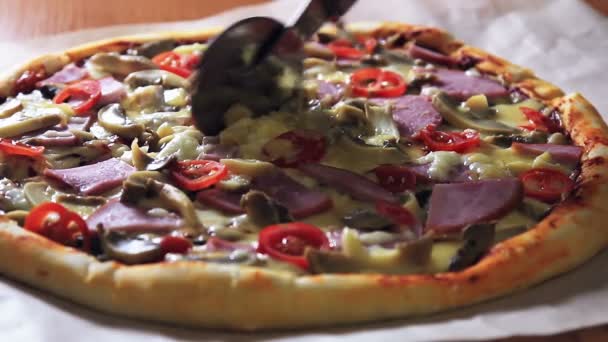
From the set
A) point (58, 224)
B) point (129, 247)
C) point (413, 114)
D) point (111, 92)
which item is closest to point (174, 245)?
point (129, 247)

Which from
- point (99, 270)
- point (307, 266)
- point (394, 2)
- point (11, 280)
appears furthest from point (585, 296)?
point (394, 2)

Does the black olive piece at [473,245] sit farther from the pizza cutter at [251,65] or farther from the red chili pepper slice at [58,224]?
the red chili pepper slice at [58,224]

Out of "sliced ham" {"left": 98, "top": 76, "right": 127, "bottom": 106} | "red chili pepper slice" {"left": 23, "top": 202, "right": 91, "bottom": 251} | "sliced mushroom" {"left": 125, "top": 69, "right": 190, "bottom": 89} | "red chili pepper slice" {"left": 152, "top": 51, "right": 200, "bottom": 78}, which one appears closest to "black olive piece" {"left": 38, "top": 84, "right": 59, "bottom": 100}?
"sliced ham" {"left": 98, "top": 76, "right": 127, "bottom": 106}

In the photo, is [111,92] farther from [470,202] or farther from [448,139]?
[470,202]

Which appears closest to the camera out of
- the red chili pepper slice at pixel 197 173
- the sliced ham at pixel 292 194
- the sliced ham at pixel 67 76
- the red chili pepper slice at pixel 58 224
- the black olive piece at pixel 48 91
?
the red chili pepper slice at pixel 58 224

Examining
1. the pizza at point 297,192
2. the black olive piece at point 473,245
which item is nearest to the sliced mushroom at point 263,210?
the pizza at point 297,192

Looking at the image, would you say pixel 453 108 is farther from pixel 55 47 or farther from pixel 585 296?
pixel 55 47
